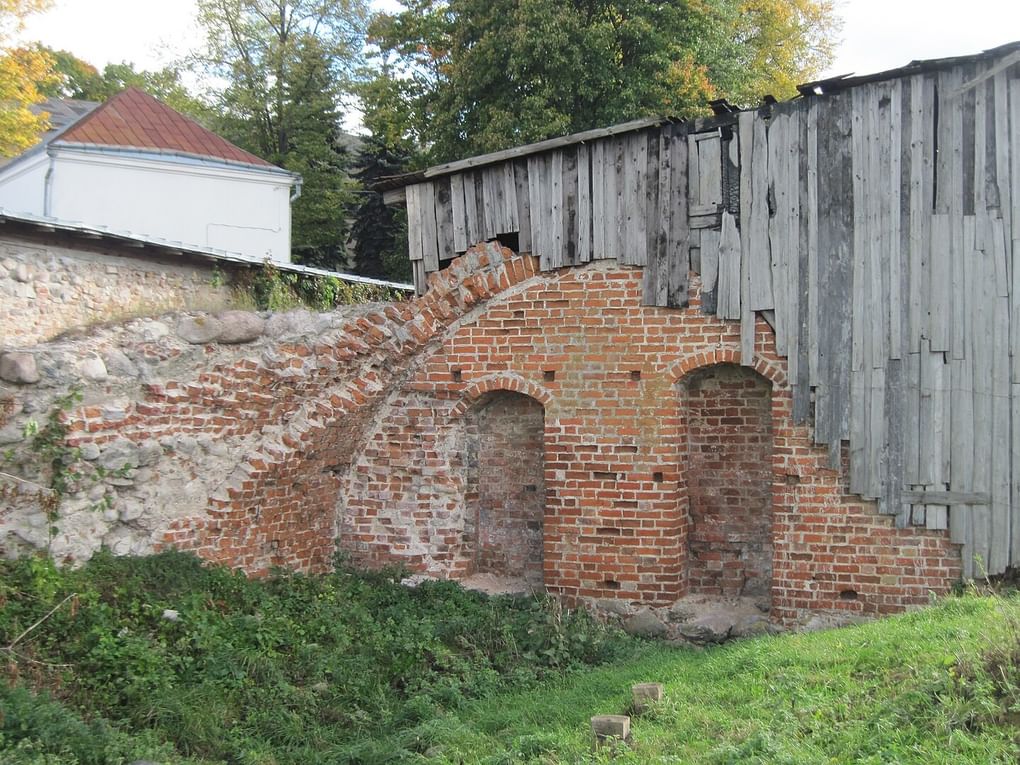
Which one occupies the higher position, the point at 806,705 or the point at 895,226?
the point at 895,226

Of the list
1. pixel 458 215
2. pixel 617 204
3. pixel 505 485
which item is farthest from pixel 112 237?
pixel 617 204

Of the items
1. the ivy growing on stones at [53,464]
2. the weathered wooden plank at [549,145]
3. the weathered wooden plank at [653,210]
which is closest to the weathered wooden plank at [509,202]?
the weathered wooden plank at [549,145]

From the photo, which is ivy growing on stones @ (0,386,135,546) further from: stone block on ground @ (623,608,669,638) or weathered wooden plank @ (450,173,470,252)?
stone block on ground @ (623,608,669,638)

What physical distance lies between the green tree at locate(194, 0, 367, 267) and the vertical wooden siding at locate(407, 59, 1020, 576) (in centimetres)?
1941

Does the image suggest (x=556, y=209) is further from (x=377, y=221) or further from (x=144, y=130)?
(x=377, y=221)

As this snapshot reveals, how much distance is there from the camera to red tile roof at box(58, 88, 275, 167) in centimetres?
2036

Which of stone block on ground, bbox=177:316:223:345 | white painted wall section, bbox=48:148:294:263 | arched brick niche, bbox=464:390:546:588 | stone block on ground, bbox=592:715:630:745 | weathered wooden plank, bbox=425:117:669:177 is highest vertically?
white painted wall section, bbox=48:148:294:263

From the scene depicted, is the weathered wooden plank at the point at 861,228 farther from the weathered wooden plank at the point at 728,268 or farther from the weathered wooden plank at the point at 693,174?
the weathered wooden plank at the point at 693,174

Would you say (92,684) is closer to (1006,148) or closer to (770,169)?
(770,169)

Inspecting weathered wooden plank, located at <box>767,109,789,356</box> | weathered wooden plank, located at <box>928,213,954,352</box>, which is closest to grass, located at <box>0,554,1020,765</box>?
weathered wooden plank, located at <box>928,213,954,352</box>

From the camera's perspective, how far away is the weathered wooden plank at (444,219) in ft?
33.8

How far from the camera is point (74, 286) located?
39.0 feet

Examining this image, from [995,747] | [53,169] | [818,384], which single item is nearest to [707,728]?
[995,747]

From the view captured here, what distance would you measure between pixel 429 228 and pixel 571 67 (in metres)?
10.2
